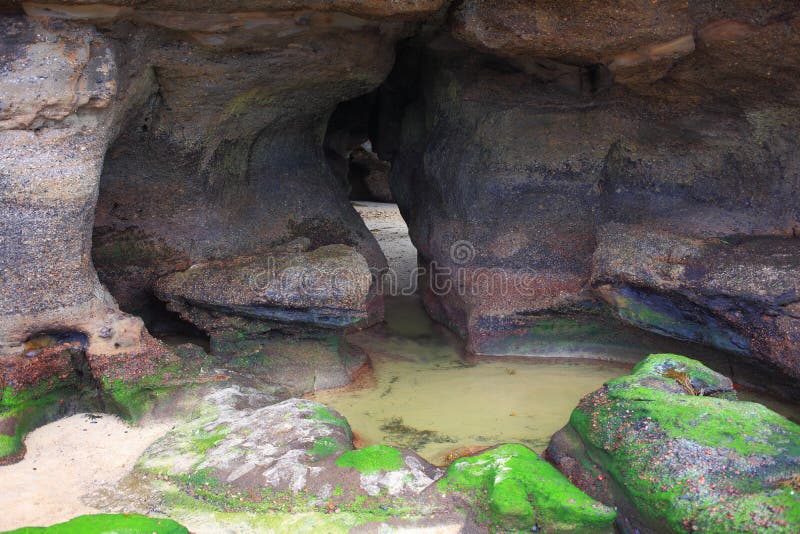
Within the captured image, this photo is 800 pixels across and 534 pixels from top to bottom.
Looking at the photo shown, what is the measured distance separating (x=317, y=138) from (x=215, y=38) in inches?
76.9

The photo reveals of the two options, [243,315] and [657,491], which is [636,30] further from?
[243,315]

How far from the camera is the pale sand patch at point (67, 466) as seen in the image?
301cm

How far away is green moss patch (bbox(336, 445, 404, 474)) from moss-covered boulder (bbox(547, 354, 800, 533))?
0.81 m

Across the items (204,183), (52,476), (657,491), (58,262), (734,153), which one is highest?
(734,153)

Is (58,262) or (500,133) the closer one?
(58,262)

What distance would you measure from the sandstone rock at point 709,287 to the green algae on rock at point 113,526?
298cm

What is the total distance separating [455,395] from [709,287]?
1633 mm

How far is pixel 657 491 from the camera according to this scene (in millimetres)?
2883

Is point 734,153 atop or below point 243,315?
atop

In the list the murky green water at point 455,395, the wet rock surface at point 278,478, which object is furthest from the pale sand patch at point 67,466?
the murky green water at point 455,395

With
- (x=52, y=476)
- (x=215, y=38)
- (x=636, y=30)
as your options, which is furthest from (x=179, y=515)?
(x=636, y=30)

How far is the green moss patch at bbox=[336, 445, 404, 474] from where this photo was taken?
3.22m

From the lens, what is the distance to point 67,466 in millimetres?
3420

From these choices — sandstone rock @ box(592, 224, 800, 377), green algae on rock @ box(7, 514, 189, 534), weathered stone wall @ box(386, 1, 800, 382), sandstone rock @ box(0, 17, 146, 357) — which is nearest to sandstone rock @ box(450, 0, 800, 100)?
weathered stone wall @ box(386, 1, 800, 382)
